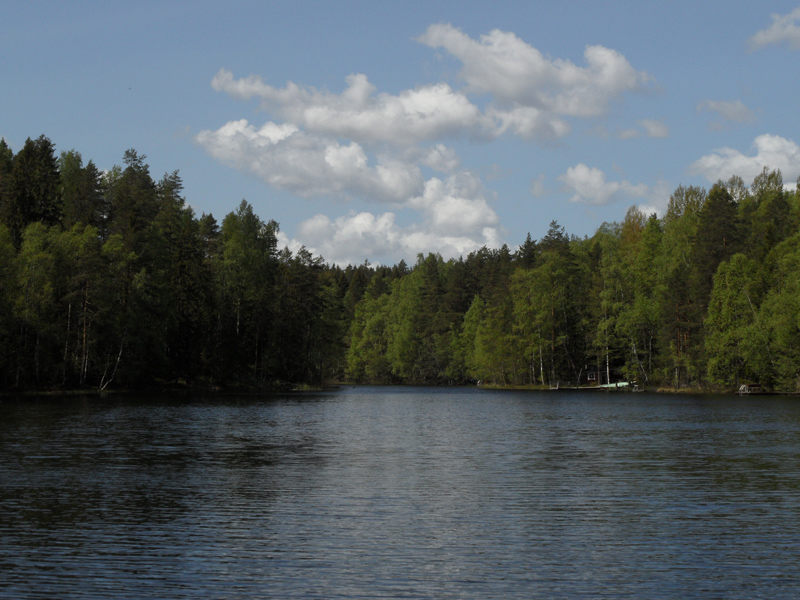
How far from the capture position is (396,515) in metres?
20.1

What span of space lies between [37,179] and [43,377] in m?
29.0

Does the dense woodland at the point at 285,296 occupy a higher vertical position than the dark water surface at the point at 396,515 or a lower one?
higher

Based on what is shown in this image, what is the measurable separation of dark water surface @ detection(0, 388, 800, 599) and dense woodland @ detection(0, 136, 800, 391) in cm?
4339

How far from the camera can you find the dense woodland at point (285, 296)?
3206 inches

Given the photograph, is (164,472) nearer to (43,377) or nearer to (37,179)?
(43,377)

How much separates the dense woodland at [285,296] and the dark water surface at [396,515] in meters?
43.4

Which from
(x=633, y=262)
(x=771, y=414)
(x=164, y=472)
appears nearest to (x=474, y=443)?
(x=164, y=472)

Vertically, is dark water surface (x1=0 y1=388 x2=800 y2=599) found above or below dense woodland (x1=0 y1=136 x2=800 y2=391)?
below

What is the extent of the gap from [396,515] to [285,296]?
9384 cm

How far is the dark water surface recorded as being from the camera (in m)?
14.2

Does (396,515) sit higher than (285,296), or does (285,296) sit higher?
(285,296)

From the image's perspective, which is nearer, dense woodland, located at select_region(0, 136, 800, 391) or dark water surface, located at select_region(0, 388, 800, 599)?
dark water surface, located at select_region(0, 388, 800, 599)

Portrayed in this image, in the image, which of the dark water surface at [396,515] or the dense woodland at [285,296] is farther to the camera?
the dense woodland at [285,296]

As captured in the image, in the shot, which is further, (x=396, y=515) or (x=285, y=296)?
(x=285, y=296)
